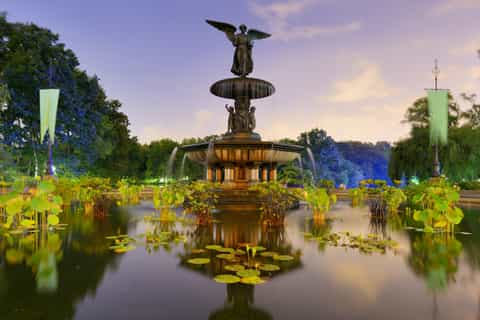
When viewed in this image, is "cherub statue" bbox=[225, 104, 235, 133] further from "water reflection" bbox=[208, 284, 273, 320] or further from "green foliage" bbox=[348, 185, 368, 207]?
"water reflection" bbox=[208, 284, 273, 320]

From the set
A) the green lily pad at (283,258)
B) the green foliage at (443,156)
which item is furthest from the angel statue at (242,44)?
the green foliage at (443,156)

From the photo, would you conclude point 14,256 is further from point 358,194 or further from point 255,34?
point 255,34

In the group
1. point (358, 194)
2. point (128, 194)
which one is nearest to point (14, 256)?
point (128, 194)

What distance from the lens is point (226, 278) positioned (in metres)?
3.11

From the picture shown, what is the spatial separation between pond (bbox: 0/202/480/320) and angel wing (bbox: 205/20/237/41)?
10.2 metres

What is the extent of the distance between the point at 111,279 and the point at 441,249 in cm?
529

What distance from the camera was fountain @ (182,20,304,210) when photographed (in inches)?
412

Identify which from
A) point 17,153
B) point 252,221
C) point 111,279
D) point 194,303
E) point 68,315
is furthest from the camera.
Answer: point 17,153

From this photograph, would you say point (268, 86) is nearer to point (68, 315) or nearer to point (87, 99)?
point (68, 315)

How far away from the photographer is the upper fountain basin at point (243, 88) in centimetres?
1226

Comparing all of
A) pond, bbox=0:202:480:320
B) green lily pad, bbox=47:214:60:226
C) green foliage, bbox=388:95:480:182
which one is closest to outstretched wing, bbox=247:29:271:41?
pond, bbox=0:202:480:320

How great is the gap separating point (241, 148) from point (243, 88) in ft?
11.4

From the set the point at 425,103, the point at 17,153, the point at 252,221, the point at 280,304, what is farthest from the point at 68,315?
the point at 425,103

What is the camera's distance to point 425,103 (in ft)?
78.2
